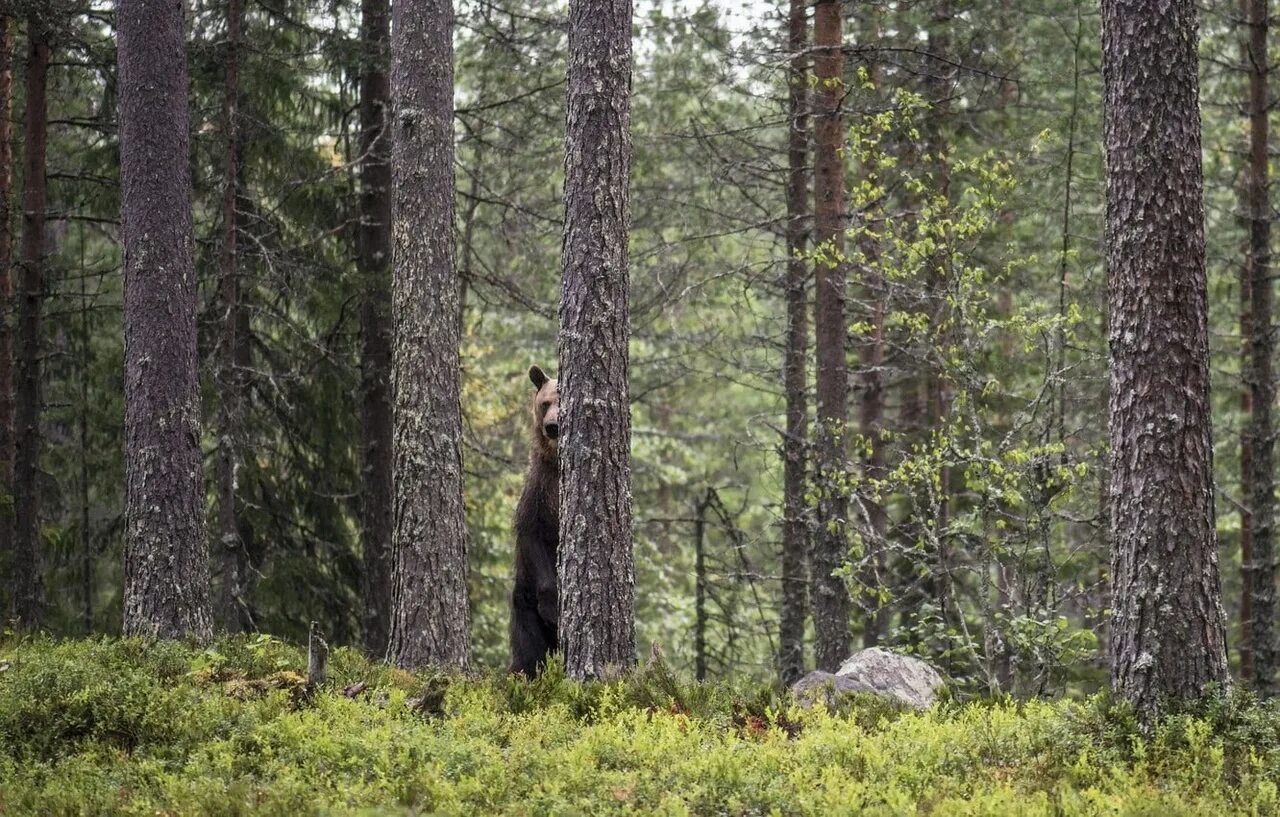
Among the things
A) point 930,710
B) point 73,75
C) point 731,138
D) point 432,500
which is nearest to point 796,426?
point 731,138

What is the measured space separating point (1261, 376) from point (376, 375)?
38.8 ft

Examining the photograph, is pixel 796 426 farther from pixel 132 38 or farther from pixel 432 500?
pixel 132 38

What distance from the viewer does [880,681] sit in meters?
11.2

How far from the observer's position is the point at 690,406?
35.7 m

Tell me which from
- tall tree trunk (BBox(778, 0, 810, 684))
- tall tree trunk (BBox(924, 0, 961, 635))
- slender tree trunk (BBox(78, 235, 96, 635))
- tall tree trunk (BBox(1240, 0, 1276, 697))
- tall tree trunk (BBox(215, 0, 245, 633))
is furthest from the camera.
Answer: slender tree trunk (BBox(78, 235, 96, 635))

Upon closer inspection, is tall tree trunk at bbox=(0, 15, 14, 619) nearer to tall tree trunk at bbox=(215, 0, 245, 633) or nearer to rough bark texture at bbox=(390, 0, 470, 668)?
tall tree trunk at bbox=(215, 0, 245, 633)

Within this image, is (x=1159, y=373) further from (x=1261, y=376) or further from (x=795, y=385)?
(x=1261, y=376)

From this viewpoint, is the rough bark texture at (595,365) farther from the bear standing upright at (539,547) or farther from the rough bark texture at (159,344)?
the rough bark texture at (159,344)

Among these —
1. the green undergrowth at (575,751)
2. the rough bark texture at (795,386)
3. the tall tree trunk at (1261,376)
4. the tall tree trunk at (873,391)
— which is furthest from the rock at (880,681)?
the tall tree trunk at (1261,376)

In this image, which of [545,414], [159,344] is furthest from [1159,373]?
[159,344]

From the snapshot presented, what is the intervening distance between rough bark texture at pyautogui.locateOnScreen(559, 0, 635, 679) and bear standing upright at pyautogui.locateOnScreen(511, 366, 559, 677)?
2.14 meters

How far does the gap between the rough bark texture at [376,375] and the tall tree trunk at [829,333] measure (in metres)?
5.42

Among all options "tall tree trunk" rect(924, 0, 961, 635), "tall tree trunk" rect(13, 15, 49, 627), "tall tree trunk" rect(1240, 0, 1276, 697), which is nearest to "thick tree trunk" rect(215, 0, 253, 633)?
"tall tree trunk" rect(13, 15, 49, 627)

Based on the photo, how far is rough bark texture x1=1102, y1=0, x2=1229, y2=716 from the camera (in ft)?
26.8
